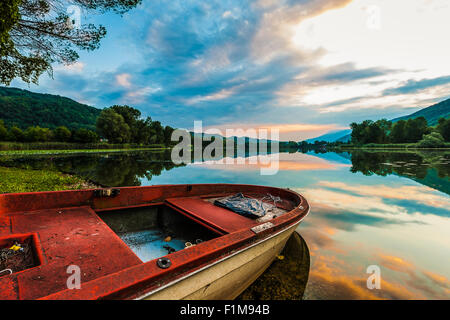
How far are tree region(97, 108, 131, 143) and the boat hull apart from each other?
221ft

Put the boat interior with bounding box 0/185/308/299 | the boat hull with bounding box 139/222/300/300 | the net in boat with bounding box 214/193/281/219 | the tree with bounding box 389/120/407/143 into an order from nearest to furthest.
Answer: the boat interior with bounding box 0/185/308/299 < the boat hull with bounding box 139/222/300/300 < the net in boat with bounding box 214/193/281/219 < the tree with bounding box 389/120/407/143

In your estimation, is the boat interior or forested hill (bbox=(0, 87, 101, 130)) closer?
the boat interior

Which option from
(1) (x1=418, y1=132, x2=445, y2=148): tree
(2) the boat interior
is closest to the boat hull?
(2) the boat interior

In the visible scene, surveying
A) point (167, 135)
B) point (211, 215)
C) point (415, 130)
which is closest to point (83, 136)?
point (167, 135)

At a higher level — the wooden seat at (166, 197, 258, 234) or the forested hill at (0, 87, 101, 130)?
the forested hill at (0, 87, 101, 130)

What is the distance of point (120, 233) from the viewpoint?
181 inches

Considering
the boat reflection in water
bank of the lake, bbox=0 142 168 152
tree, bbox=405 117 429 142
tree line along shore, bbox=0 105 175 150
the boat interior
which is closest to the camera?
the boat interior

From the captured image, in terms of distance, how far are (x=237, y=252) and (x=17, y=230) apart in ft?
11.1

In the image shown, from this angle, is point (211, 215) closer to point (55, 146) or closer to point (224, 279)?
point (224, 279)

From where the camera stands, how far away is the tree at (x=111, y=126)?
198 ft

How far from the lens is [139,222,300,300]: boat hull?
209cm

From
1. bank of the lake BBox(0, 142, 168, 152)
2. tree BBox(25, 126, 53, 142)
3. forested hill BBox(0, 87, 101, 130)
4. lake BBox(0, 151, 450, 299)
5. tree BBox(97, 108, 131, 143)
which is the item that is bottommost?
lake BBox(0, 151, 450, 299)

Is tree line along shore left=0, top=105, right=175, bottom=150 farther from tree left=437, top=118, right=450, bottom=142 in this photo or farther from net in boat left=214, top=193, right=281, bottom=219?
tree left=437, top=118, right=450, bottom=142

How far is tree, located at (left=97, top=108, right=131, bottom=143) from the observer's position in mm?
60250
